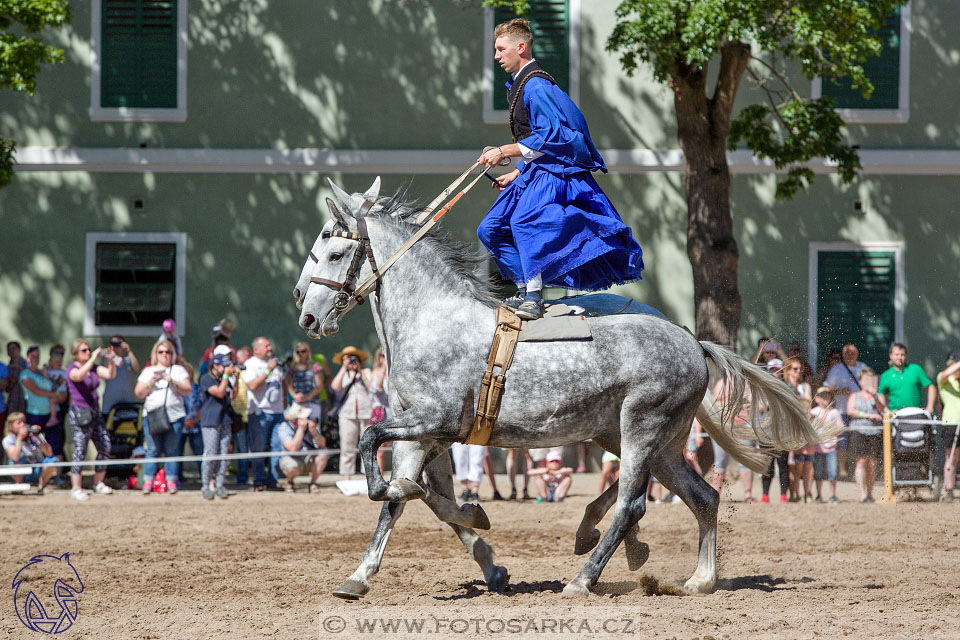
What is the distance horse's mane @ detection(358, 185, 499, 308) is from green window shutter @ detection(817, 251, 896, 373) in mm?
10127

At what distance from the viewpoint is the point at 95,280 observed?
52.7 ft

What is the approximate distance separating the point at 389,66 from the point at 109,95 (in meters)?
4.03

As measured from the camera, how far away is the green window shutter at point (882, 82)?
1611cm

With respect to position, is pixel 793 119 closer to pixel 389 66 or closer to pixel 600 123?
pixel 600 123

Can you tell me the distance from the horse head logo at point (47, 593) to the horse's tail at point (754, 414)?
4047mm

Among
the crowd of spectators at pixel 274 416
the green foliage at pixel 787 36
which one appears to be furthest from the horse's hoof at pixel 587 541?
the green foliage at pixel 787 36

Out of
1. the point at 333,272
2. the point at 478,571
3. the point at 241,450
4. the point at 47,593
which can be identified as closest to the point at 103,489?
the point at 241,450

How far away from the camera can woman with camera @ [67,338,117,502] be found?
12508 millimetres

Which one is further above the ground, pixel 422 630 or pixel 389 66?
pixel 389 66

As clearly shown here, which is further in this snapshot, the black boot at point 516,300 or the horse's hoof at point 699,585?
the horse's hoof at point 699,585

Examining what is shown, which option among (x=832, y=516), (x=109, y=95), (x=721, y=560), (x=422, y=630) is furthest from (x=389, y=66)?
(x=422, y=630)

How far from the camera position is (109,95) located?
639 inches

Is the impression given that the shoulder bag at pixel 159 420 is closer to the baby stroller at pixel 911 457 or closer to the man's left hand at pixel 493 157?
the man's left hand at pixel 493 157

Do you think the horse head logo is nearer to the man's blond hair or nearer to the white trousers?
the man's blond hair
